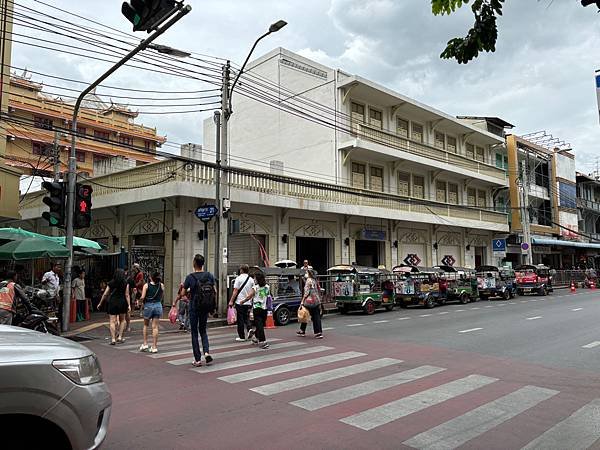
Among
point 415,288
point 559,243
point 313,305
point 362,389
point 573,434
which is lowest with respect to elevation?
point 573,434

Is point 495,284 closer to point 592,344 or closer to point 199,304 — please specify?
point 592,344

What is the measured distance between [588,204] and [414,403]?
169 feet

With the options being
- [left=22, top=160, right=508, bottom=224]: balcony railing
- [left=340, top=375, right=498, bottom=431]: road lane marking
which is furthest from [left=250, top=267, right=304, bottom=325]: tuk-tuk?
[left=340, top=375, right=498, bottom=431]: road lane marking

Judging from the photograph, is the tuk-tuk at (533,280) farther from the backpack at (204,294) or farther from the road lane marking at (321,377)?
the backpack at (204,294)

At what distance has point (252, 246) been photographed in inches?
806

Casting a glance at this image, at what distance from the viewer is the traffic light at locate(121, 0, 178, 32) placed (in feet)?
19.8

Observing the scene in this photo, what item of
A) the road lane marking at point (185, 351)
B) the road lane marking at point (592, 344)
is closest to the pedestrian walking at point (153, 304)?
the road lane marking at point (185, 351)

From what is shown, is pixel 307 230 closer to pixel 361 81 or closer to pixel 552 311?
pixel 361 81

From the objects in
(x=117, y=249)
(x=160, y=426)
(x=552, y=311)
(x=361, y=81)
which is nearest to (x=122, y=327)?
(x=160, y=426)

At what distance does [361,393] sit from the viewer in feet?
21.7

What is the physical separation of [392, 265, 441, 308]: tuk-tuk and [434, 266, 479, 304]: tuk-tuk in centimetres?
94

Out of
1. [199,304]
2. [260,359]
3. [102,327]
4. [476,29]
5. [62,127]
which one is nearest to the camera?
[476,29]

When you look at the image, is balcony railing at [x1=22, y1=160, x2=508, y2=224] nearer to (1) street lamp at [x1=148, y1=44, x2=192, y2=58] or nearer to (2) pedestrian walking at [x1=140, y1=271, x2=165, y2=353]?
(1) street lamp at [x1=148, y1=44, x2=192, y2=58]

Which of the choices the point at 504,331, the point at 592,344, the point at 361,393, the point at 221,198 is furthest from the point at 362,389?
the point at 221,198
